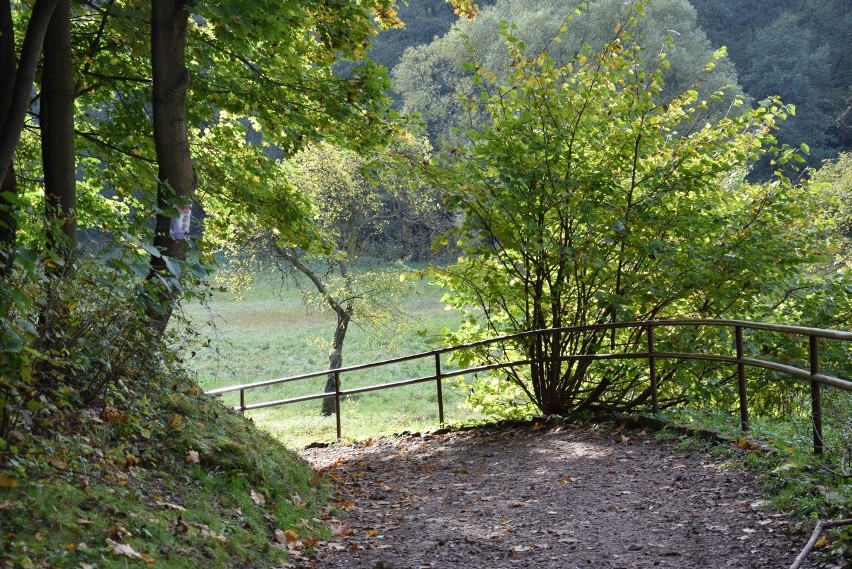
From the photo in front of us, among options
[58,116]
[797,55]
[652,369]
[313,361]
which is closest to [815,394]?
[652,369]

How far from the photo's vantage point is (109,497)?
4270 mm

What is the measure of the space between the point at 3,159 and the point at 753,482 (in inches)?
217

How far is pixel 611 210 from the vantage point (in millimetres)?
9695

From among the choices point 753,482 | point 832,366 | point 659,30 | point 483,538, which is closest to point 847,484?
point 753,482

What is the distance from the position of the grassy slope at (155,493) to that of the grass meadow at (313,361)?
9876mm

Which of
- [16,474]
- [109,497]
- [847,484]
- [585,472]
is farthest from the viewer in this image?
[585,472]

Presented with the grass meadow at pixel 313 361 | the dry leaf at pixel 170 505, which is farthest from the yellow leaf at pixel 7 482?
the grass meadow at pixel 313 361

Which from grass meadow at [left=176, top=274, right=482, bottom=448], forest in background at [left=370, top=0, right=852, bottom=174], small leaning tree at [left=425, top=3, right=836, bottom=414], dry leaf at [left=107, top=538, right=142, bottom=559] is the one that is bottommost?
grass meadow at [left=176, top=274, right=482, bottom=448]

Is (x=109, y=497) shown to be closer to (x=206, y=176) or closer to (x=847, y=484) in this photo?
(x=847, y=484)

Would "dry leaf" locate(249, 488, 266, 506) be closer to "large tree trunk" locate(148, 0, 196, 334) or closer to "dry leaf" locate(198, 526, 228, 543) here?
"dry leaf" locate(198, 526, 228, 543)

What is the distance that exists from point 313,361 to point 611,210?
23.2 m

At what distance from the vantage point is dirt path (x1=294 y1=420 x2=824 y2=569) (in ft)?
15.9

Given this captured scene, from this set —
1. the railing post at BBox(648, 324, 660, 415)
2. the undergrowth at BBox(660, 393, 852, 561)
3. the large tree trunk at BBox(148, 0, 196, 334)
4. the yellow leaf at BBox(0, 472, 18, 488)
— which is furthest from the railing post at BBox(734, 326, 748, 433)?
the yellow leaf at BBox(0, 472, 18, 488)

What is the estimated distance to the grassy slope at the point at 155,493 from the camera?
367 centimetres
